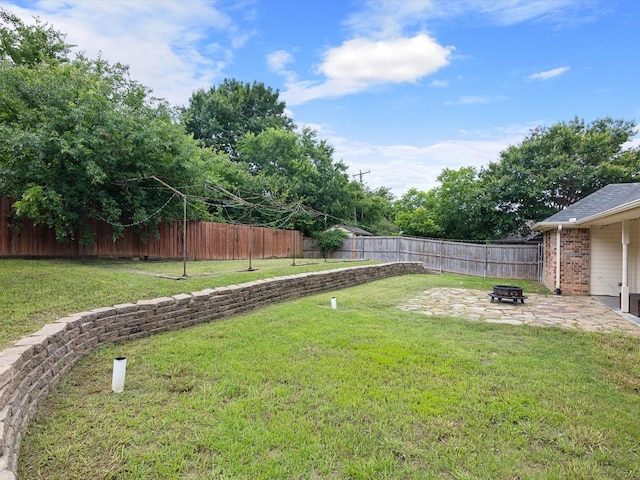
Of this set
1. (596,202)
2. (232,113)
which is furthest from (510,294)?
(232,113)

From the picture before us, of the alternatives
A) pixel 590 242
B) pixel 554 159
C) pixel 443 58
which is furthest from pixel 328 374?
pixel 554 159

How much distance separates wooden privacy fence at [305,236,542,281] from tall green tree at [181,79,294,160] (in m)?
12.3

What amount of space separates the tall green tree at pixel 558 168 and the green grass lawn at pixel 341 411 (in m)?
13.8

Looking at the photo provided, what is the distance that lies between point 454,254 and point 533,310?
9.01 metres

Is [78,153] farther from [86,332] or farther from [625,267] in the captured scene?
[625,267]

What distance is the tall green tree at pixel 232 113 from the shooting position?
2505 cm

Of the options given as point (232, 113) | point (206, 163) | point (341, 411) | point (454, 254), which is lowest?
point (341, 411)

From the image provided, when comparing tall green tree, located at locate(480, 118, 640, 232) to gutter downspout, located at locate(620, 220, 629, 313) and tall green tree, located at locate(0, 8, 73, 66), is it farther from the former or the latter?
tall green tree, located at locate(0, 8, 73, 66)

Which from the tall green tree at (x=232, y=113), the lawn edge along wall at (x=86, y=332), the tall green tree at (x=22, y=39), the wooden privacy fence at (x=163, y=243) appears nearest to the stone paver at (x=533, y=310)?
the lawn edge along wall at (x=86, y=332)

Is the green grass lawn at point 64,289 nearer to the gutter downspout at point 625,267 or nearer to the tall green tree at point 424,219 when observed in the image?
the gutter downspout at point 625,267

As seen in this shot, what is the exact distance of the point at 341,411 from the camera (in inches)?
106

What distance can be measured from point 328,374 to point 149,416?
5.15 ft

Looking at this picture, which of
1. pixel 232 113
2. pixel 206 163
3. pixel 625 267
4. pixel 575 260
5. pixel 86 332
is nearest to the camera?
pixel 86 332

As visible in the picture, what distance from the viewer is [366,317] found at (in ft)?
19.4
